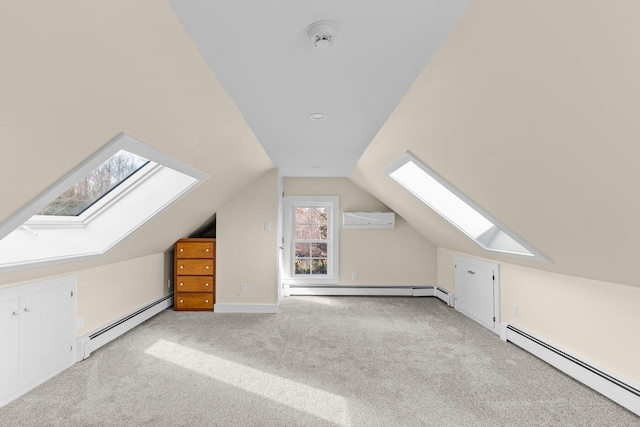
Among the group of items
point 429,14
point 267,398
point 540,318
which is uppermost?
point 429,14

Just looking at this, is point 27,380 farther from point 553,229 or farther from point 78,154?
point 553,229

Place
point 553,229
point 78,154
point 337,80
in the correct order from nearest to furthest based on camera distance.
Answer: point 78,154 → point 337,80 → point 553,229

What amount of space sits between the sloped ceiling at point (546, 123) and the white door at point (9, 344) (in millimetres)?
3143

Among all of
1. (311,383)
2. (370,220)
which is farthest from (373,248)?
(311,383)

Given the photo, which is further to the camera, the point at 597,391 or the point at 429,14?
the point at 597,391

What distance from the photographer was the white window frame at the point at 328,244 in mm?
5871

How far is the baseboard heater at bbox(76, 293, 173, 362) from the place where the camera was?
9.95 ft

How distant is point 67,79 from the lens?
1.29 metres

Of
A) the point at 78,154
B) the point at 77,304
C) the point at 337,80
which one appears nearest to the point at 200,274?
the point at 77,304

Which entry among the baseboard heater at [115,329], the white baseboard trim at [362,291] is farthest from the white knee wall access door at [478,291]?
the baseboard heater at [115,329]

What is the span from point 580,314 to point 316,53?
9.57ft

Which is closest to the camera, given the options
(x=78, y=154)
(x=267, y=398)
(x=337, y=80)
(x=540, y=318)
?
(x=78, y=154)

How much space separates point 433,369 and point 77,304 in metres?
3.29

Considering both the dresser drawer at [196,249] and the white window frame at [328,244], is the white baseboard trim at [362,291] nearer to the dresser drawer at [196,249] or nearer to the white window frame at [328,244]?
the white window frame at [328,244]
